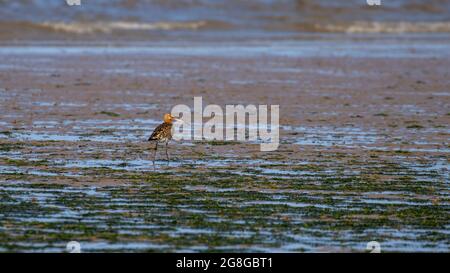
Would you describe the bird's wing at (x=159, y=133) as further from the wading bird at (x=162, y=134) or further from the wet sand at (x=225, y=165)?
the wet sand at (x=225, y=165)

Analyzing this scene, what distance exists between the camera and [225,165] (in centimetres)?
1176

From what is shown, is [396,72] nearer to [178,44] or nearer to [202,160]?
[178,44]

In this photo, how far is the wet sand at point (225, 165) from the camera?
8.40m

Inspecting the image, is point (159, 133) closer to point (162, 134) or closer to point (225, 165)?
point (162, 134)

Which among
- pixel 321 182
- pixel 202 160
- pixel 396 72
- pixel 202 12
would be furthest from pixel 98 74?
pixel 202 12

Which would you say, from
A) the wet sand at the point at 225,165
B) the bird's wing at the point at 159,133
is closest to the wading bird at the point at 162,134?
the bird's wing at the point at 159,133

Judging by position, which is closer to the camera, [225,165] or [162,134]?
[225,165]

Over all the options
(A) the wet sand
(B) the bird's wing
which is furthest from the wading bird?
(A) the wet sand

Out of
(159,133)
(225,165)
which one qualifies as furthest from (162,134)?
(225,165)

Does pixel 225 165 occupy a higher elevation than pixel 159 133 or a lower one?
lower

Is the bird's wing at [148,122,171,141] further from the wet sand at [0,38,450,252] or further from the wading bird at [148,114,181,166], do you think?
the wet sand at [0,38,450,252]

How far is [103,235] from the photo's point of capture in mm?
8227

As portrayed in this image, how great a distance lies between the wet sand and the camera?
8398mm

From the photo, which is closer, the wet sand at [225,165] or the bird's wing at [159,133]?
the wet sand at [225,165]
